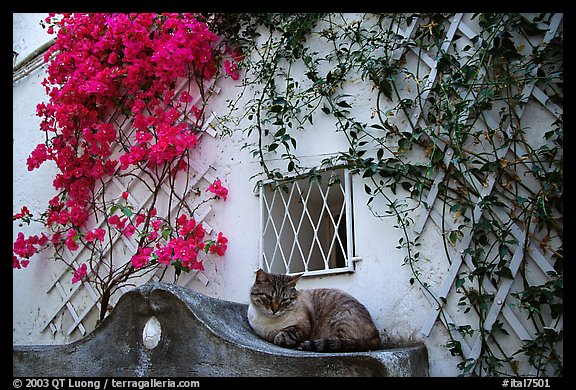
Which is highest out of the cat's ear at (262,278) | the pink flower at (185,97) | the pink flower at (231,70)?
the pink flower at (231,70)

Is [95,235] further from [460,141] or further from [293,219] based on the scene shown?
[460,141]

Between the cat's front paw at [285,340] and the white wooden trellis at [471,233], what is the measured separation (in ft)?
2.16

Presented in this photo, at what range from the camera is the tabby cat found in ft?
8.82

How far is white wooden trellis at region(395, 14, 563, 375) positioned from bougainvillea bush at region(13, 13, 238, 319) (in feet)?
4.31

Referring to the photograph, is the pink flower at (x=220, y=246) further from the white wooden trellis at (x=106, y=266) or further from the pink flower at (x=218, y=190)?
the pink flower at (x=218, y=190)

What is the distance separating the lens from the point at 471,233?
284 centimetres

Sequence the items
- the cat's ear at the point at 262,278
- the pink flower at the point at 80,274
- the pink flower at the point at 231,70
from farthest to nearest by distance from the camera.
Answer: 1. the pink flower at the point at 80,274
2. the pink flower at the point at 231,70
3. the cat's ear at the point at 262,278

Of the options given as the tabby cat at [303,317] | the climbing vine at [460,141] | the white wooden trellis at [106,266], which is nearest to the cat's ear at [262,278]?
the tabby cat at [303,317]

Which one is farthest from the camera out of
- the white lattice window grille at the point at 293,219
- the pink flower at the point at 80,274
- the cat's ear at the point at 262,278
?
the pink flower at the point at 80,274

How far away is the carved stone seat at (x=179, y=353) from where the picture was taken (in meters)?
2.21

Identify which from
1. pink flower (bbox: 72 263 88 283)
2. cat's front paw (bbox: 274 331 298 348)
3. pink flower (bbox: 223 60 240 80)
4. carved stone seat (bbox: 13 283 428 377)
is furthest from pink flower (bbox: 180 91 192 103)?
cat's front paw (bbox: 274 331 298 348)

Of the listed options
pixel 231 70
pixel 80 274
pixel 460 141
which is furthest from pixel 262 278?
pixel 80 274

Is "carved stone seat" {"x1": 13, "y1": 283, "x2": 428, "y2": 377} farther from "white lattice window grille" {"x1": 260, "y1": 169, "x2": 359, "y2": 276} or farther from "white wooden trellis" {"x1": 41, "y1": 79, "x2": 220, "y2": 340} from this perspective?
"white wooden trellis" {"x1": 41, "y1": 79, "x2": 220, "y2": 340}
